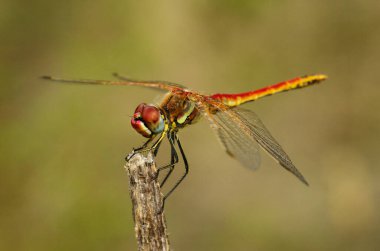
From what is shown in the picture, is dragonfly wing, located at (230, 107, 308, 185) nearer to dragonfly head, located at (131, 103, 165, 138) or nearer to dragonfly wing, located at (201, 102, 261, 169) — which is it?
dragonfly wing, located at (201, 102, 261, 169)

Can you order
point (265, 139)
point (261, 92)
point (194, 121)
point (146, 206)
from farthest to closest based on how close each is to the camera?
point (261, 92), point (194, 121), point (265, 139), point (146, 206)

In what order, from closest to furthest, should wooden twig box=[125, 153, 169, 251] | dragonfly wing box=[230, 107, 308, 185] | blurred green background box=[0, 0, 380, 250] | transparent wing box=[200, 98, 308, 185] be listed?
wooden twig box=[125, 153, 169, 251] < dragonfly wing box=[230, 107, 308, 185] < transparent wing box=[200, 98, 308, 185] < blurred green background box=[0, 0, 380, 250]

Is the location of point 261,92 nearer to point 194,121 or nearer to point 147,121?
point 194,121

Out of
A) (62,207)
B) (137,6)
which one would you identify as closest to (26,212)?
(62,207)

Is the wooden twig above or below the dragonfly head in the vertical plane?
below

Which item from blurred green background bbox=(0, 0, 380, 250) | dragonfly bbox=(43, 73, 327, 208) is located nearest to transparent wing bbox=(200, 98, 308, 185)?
dragonfly bbox=(43, 73, 327, 208)

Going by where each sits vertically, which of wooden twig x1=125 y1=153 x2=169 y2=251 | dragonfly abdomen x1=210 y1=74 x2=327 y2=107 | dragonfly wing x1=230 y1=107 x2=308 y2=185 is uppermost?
dragonfly abdomen x1=210 y1=74 x2=327 y2=107

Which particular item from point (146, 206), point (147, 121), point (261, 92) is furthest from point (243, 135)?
point (146, 206)

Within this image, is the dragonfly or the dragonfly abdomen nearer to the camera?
the dragonfly
